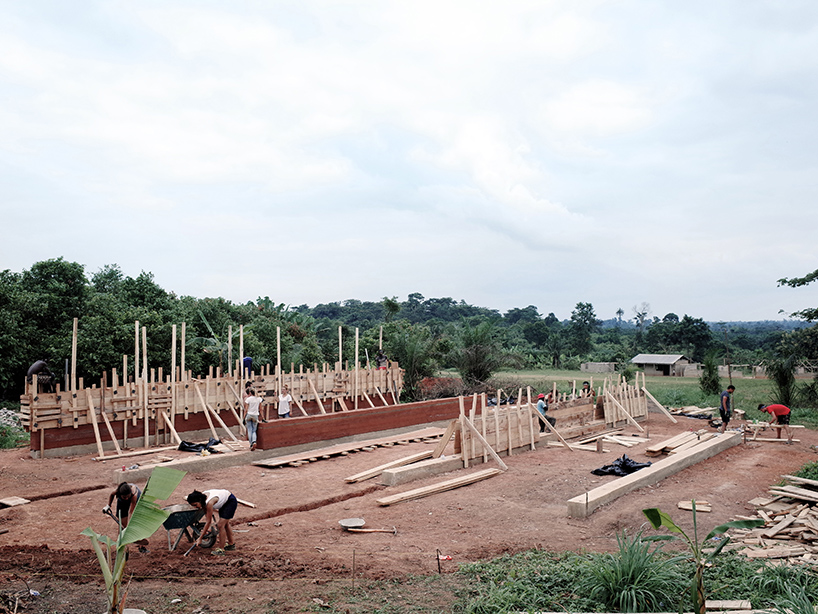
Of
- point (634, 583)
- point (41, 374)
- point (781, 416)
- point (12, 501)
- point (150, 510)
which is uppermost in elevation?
point (41, 374)

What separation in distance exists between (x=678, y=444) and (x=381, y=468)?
8402 millimetres

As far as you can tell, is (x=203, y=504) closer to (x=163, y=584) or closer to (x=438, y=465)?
(x=163, y=584)

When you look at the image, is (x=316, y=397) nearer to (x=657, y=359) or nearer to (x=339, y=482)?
(x=339, y=482)

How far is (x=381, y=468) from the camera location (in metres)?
13.7

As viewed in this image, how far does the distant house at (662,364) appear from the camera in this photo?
5038cm

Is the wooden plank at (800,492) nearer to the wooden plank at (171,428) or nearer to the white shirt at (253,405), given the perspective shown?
the white shirt at (253,405)

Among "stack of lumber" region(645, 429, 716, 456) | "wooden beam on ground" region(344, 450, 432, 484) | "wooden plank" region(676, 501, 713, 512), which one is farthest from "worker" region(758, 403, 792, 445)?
"wooden beam on ground" region(344, 450, 432, 484)

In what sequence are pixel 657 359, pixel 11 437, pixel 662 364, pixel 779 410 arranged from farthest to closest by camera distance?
pixel 657 359
pixel 662 364
pixel 11 437
pixel 779 410

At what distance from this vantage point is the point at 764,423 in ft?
67.8

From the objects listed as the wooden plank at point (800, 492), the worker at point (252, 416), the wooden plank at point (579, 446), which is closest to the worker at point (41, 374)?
the worker at point (252, 416)

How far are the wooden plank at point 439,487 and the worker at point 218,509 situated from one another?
3.36 metres

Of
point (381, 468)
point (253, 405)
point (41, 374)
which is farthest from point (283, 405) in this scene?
point (41, 374)

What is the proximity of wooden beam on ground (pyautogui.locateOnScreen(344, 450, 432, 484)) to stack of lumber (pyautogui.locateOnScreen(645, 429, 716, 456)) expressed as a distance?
595cm

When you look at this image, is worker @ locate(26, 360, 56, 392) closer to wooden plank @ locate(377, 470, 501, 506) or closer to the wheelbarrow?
the wheelbarrow
